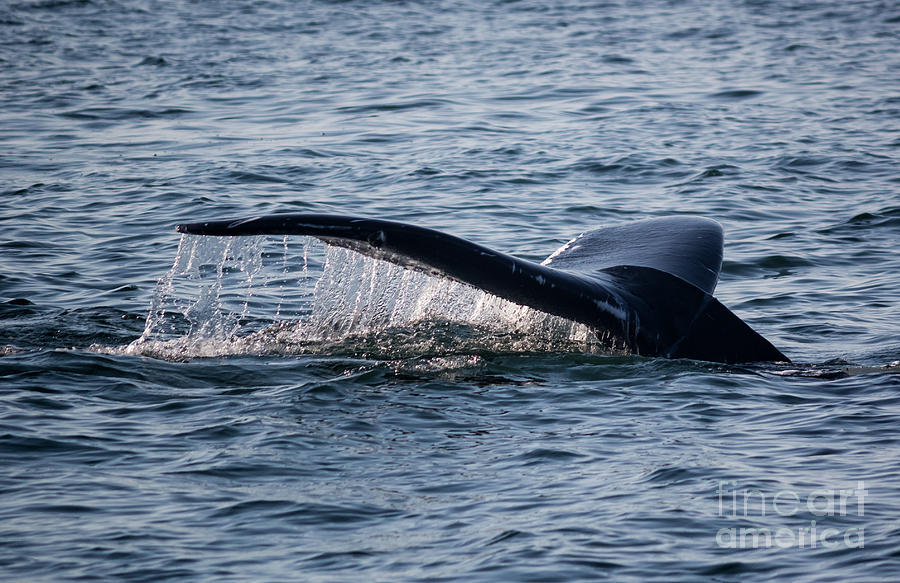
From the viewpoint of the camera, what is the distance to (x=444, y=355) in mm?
7777

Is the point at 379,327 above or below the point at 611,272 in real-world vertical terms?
below

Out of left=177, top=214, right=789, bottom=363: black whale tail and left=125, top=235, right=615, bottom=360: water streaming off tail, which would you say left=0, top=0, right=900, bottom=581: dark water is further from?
left=177, top=214, right=789, bottom=363: black whale tail

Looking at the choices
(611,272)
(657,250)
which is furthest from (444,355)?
(657,250)

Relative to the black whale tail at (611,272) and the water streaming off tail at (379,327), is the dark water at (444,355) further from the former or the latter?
the black whale tail at (611,272)

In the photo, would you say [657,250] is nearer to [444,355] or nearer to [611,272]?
[611,272]

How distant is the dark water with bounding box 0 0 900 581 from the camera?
541cm

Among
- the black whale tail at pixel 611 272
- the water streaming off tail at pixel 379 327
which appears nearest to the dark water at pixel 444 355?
the water streaming off tail at pixel 379 327

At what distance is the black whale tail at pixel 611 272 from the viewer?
6.10 metres

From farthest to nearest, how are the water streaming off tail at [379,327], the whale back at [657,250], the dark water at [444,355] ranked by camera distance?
the water streaming off tail at [379,327] < the whale back at [657,250] < the dark water at [444,355]

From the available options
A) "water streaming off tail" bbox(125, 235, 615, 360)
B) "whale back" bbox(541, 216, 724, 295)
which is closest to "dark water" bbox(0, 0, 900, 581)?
"water streaming off tail" bbox(125, 235, 615, 360)

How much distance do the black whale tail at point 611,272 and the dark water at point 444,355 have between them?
0.91ft

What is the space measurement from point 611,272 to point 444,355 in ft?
3.79

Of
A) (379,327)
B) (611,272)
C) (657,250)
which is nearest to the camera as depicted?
(611,272)

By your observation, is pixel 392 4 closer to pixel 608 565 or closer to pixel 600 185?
pixel 600 185
